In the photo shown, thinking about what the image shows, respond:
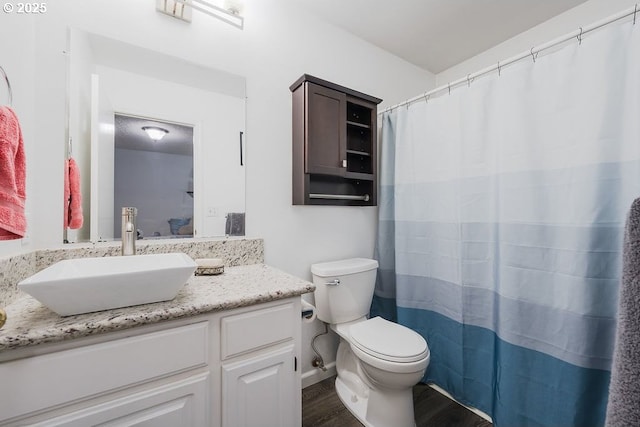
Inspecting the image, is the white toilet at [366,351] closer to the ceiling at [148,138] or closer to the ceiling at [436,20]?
the ceiling at [148,138]

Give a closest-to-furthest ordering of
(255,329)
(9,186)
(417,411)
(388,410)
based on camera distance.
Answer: (9,186) < (255,329) < (388,410) < (417,411)

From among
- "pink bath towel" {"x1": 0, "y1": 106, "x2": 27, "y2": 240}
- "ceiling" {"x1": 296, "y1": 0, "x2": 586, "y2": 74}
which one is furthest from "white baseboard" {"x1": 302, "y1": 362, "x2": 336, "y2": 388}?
"ceiling" {"x1": 296, "y1": 0, "x2": 586, "y2": 74}

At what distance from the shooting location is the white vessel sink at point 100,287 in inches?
26.8

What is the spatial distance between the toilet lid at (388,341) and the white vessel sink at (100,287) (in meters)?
0.96

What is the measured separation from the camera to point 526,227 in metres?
1.26

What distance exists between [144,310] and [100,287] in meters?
0.13

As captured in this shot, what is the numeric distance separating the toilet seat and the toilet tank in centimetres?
13

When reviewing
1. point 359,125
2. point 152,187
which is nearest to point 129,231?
point 152,187

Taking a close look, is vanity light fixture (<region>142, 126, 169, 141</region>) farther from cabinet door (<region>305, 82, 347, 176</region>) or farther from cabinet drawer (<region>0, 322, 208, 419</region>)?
→ cabinet drawer (<region>0, 322, 208, 419</region>)

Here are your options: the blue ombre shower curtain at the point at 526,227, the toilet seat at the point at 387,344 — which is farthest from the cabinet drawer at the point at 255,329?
the blue ombre shower curtain at the point at 526,227

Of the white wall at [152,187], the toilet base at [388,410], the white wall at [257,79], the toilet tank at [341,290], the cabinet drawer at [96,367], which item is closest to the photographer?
the cabinet drawer at [96,367]

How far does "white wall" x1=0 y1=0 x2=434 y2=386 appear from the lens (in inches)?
40.9

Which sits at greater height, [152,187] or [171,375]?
[152,187]

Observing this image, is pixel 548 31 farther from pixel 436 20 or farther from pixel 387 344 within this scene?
pixel 387 344
